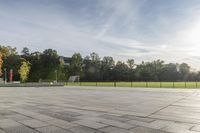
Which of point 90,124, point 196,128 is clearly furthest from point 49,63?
point 196,128

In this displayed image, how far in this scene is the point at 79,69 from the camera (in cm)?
7512

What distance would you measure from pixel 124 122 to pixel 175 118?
73.8 inches

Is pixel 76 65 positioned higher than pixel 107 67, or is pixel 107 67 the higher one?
pixel 76 65

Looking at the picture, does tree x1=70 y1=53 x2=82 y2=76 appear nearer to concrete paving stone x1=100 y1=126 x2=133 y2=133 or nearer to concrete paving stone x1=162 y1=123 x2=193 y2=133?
concrete paving stone x1=162 y1=123 x2=193 y2=133

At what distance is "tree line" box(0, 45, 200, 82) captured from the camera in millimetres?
63969

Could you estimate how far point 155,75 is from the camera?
77688mm

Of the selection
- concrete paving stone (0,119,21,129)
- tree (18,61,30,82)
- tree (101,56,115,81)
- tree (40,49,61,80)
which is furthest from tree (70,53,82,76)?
concrete paving stone (0,119,21,129)

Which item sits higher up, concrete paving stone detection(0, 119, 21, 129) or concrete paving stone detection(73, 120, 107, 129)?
concrete paving stone detection(0, 119, 21, 129)

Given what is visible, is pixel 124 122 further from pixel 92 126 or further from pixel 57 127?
pixel 57 127

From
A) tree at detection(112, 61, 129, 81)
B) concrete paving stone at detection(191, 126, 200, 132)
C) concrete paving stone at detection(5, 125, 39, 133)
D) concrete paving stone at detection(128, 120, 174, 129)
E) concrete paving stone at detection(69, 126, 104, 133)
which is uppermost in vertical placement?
tree at detection(112, 61, 129, 81)

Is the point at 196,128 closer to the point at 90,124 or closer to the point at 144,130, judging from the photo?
the point at 144,130

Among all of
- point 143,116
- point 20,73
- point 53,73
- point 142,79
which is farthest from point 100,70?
point 143,116

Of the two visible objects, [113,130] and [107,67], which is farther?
[107,67]

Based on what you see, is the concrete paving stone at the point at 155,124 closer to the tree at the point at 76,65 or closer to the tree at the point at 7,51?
the tree at the point at 7,51
